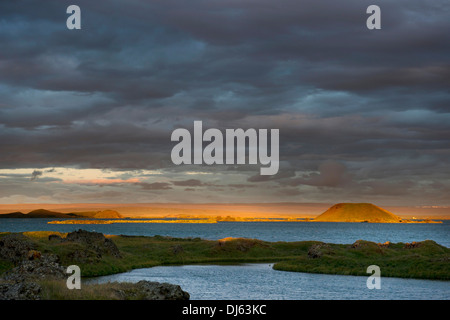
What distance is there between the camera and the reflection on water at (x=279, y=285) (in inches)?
1930

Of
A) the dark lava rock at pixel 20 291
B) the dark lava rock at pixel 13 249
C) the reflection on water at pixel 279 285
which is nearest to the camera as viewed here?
the dark lava rock at pixel 20 291

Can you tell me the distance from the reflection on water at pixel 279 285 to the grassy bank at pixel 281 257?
4.04 metres

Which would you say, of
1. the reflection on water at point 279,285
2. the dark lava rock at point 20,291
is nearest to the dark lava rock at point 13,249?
the reflection on water at point 279,285

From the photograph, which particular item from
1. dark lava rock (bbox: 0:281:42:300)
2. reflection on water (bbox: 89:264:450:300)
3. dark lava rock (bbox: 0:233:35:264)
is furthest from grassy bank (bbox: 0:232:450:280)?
dark lava rock (bbox: 0:281:42:300)

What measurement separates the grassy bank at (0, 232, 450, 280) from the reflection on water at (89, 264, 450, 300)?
13.3 feet

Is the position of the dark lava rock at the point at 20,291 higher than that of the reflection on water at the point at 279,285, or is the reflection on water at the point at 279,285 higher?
the dark lava rock at the point at 20,291

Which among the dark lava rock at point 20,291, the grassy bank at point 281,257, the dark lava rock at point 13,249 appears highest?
the dark lava rock at point 20,291

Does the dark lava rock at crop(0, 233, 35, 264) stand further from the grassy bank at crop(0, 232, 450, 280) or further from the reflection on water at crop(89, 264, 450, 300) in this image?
the reflection on water at crop(89, 264, 450, 300)

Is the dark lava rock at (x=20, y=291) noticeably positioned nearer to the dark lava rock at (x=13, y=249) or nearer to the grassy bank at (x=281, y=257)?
the grassy bank at (x=281, y=257)

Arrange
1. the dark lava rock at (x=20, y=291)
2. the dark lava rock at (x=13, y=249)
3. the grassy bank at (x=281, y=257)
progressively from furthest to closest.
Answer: the grassy bank at (x=281, y=257) < the dark lava rock at (x=13, y=249) < the dark lava rock at (x=20, y=291)

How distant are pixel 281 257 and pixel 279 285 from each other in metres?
44.2

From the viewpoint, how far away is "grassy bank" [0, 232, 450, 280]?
232ft
